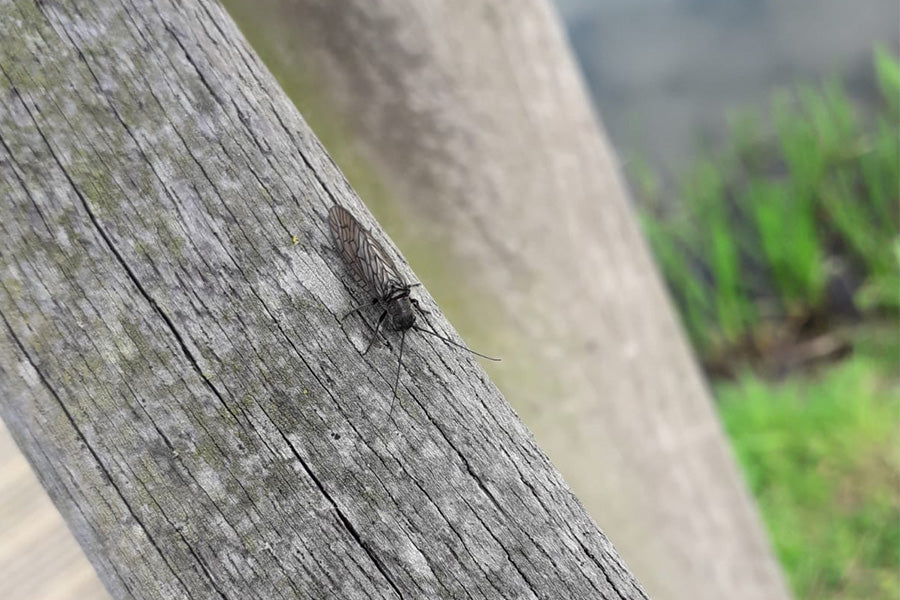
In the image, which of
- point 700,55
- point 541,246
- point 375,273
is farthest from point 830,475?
point 700,55

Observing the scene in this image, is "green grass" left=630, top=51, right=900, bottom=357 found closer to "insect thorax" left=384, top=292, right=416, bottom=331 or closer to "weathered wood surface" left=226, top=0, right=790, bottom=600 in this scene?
→ "weathered wood surface" left=226, top=0, right=790, bottom=600

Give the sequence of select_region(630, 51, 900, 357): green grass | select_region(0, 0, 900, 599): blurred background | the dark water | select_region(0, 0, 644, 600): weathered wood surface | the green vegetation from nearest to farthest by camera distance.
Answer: select_region(0, 0, 644, 600): weathered wood surface → the green vegetation → select_region(0, 0, 900, 599): blurred background → select_region(630, 51, 900, 357): green grass → the dark water

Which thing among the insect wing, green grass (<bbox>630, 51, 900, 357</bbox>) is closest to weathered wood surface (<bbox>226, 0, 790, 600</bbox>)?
the insect wing

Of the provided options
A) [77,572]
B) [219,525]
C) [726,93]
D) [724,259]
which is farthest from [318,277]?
[726,93]

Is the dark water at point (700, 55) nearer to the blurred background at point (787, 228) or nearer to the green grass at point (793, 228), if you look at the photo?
the blurred background at point (787, 228)

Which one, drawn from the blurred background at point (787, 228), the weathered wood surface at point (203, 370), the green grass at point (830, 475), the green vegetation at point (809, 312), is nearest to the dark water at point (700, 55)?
the blurred background at point (787, 228)

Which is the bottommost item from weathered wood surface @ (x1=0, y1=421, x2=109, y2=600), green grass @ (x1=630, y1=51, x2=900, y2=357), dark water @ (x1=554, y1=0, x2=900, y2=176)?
weathered wood surface @ (x1=0, y1=421, x2=109, y2=600)
